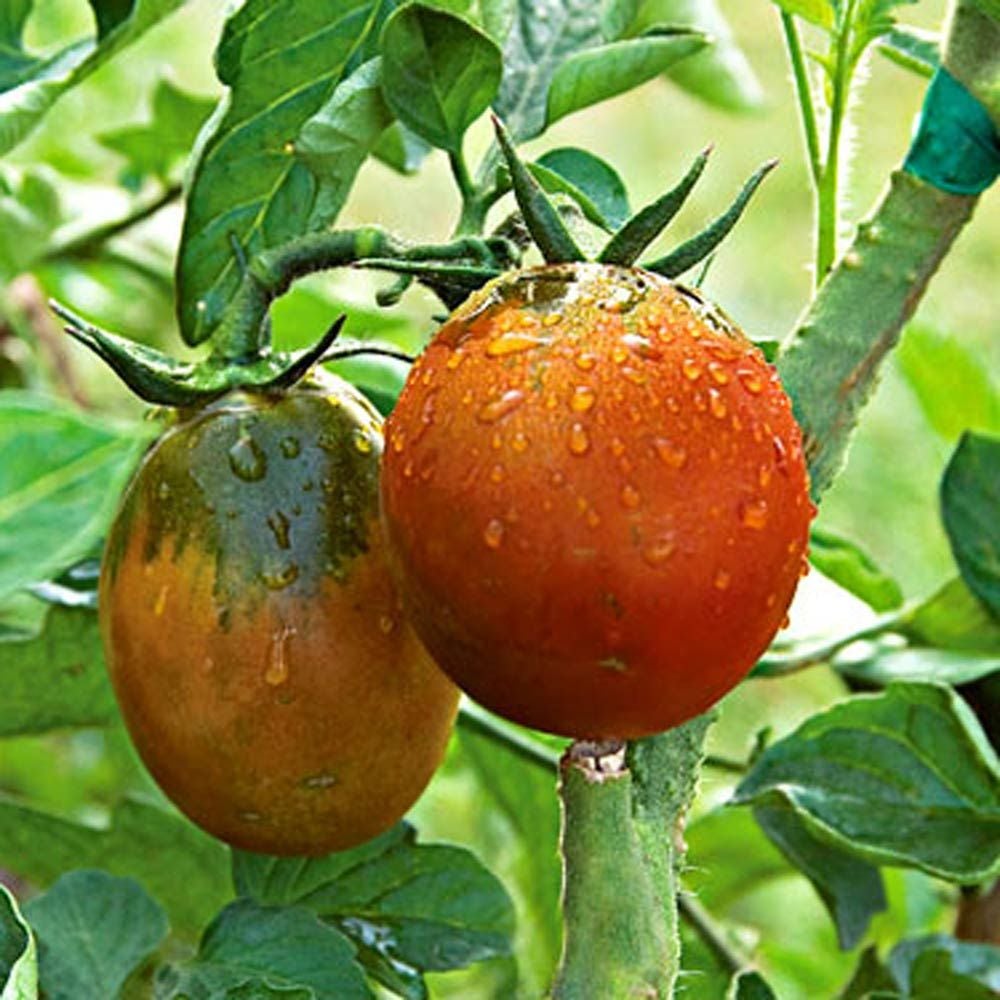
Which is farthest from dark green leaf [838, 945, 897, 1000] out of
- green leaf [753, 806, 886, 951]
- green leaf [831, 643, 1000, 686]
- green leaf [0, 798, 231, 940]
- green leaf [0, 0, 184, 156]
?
green leaf [0, 0, 184, 156]

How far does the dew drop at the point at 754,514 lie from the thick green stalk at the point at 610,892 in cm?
9

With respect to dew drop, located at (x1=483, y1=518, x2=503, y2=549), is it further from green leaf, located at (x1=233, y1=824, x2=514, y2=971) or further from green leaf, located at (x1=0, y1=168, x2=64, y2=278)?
green leaf, located at (x1=0, y1=168, x2=64, y2=278)

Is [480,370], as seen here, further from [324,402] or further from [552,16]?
[552,16]

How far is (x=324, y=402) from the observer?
0.60 metres

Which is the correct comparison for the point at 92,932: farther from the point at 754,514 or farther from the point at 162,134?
the point at 162,134

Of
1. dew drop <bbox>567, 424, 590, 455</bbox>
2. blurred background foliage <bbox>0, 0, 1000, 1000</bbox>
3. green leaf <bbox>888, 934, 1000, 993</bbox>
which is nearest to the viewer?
dew drop <bbox>567, 424, 590, 455</bbox>

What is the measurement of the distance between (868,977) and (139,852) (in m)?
0.32

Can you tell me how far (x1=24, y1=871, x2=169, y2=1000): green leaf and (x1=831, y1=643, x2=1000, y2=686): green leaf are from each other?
32cm

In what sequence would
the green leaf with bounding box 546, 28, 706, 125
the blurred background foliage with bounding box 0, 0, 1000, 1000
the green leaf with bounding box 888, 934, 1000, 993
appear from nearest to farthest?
the green leaf with bounding box 546, 28, 706, 125
the green leaf with bounding box 888, 934, 1000, 993
the blurred background foliage with bounding box 0, 0, 1000, 1000

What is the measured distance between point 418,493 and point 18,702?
0.39 m

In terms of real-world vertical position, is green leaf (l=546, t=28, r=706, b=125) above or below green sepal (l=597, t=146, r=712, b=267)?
below

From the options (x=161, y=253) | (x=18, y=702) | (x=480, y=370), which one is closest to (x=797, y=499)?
(x=480, y=370)

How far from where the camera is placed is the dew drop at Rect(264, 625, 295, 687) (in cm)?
57

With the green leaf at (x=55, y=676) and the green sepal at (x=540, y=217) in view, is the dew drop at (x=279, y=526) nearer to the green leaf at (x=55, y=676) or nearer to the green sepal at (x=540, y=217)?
the green sepal at (x=540, y=217)
